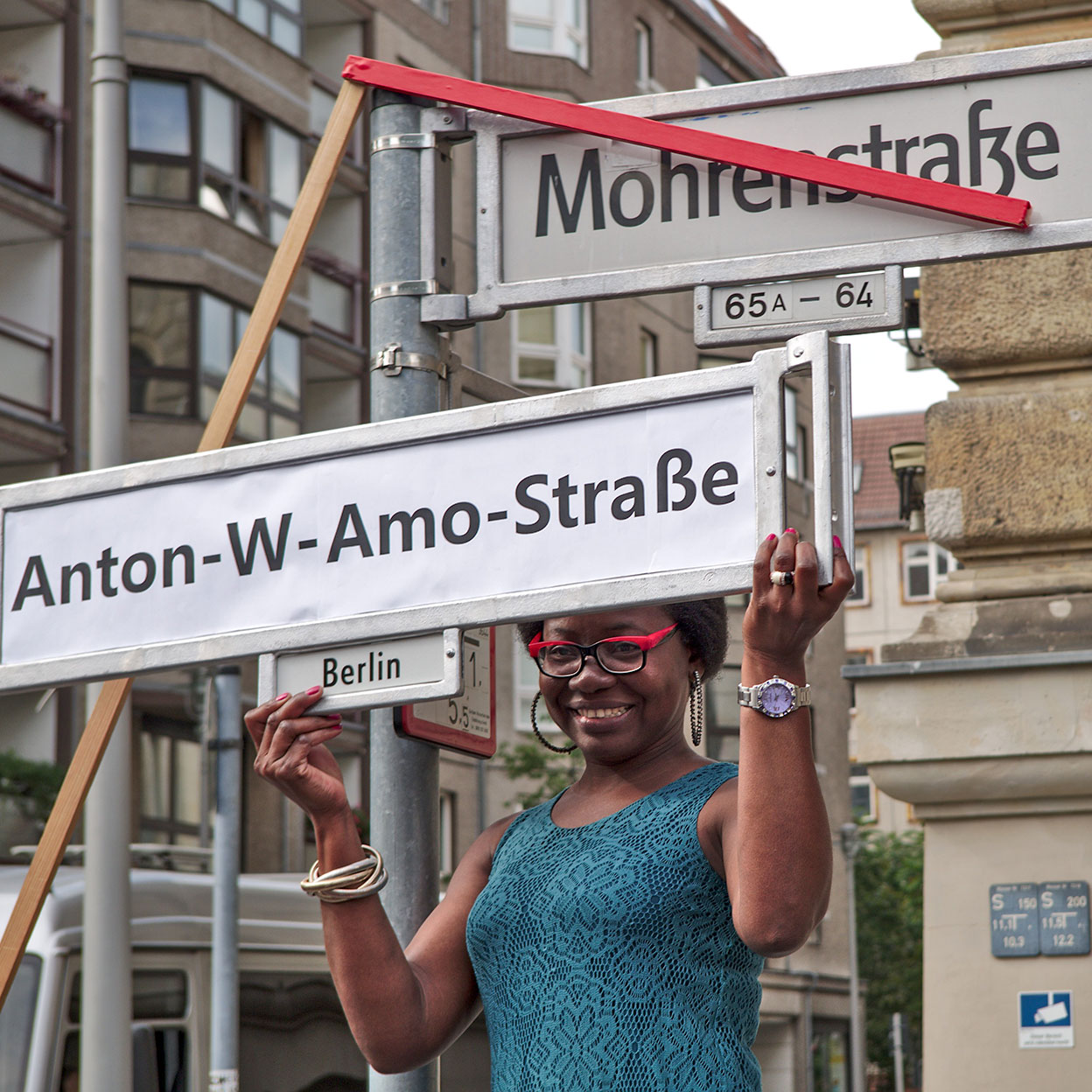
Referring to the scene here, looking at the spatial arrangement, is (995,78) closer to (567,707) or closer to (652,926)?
(567,707)

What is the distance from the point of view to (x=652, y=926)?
255 cm

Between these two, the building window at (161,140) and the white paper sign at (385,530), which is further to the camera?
the building window at (161,140)

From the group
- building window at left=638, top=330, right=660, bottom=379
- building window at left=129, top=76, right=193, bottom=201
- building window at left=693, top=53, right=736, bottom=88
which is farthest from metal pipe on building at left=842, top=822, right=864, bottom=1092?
building window at left=129, top=76, right=193, bottom=201

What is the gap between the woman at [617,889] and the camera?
7.57 feet

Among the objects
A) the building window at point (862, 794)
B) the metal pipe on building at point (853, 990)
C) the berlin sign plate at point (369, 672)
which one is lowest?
the metal pipe on building at point (853, 990)

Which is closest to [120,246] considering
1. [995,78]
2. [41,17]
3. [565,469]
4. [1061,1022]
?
[1061,1022]

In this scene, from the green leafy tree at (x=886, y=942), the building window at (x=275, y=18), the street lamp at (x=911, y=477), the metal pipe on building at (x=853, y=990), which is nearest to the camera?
the street lamp at (x=911, y=477)

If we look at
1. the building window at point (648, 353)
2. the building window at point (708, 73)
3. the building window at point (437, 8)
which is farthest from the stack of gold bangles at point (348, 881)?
the building window at point (708, 73)

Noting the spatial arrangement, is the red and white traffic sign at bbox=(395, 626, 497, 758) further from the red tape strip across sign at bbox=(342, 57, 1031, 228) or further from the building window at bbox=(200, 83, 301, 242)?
the building window at bbox=(200, 83, 301, 242)

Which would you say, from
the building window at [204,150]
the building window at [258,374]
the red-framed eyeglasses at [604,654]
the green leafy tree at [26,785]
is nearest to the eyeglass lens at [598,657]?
the red-framed eyeglasses at [604,654]

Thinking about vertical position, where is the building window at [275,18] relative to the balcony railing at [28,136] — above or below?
above

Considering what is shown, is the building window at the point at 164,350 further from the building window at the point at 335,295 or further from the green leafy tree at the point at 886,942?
the green leafy tree at the point at 886,942

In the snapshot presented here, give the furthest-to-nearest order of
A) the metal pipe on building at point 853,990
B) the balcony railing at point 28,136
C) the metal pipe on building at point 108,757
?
1. the metal pipe on building at point 853,990
2. the balcony railing at point 28,136
3. the metal pipe on building at point 108,757

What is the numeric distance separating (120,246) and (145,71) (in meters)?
15.9
